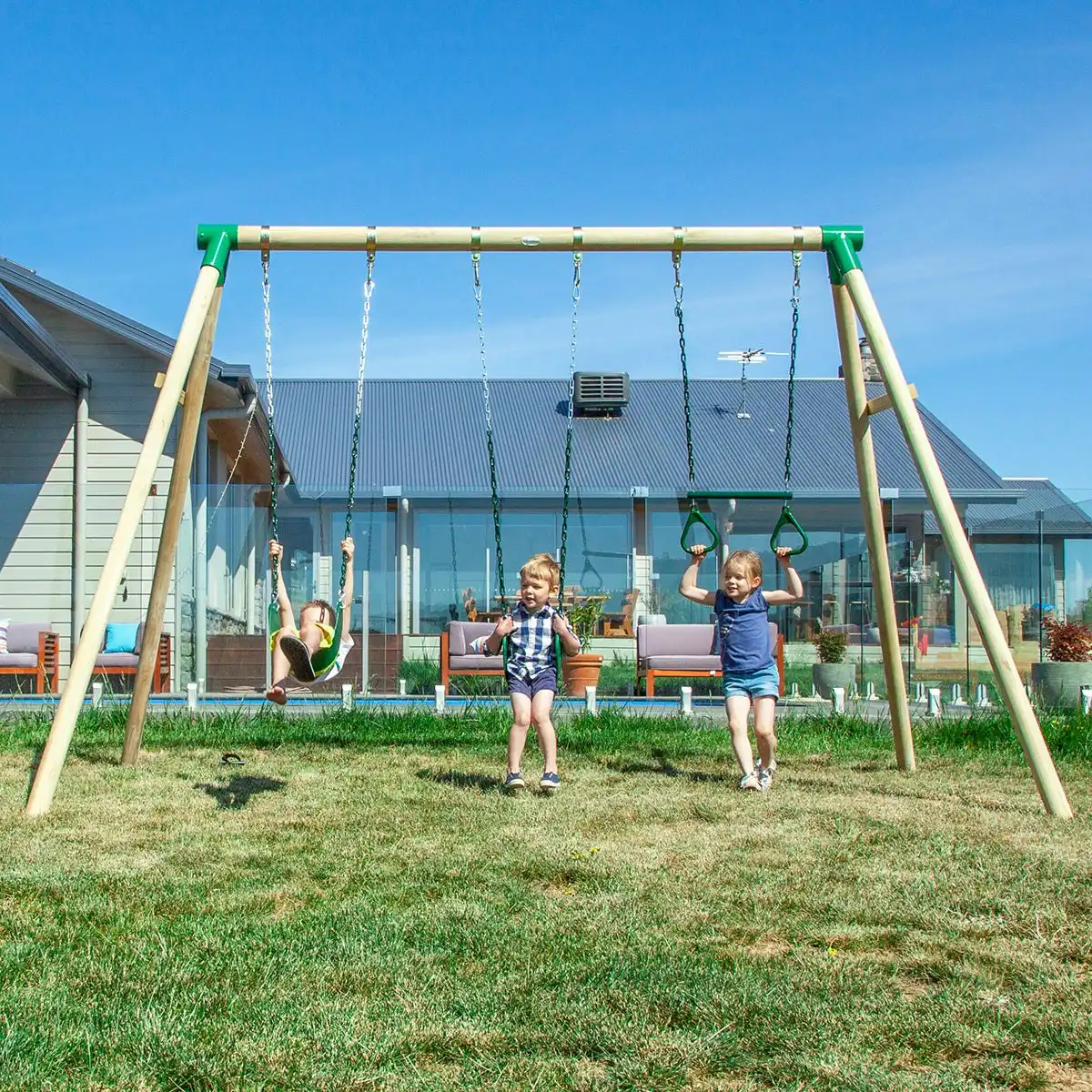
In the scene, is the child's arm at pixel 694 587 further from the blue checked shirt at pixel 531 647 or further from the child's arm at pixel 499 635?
the child's arm at pixel 499 635

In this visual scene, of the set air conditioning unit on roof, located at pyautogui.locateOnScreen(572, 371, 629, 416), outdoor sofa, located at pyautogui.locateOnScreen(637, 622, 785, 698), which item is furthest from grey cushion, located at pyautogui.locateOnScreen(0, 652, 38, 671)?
air conditioning unit on roof, located at pyautogui.locateOnScreen(572, 371, 629, 416)

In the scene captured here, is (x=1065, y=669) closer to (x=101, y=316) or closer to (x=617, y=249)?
(x=617, y=249)

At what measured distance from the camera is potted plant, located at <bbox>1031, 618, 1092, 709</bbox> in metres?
12.1

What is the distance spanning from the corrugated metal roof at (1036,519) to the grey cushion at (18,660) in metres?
10.6

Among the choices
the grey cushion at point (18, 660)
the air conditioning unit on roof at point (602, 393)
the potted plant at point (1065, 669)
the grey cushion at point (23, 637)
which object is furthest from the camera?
the air conditioning unit on roof at point (602, 393)

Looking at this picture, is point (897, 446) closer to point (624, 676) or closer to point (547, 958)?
point (624, 676)

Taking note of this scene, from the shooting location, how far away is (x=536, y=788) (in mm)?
6625

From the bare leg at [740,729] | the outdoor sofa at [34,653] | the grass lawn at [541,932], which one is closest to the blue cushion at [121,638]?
the outdoor sofa at [34,653]

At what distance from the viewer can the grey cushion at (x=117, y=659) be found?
13945 mm

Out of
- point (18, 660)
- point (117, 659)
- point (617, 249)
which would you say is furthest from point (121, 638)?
point (617, 249)

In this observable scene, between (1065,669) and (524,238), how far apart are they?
7.79 metres

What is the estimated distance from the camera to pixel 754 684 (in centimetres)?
704

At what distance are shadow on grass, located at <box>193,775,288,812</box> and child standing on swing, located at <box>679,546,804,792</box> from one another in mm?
2443

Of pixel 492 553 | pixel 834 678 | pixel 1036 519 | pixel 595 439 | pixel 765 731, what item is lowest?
pixel 765 731
